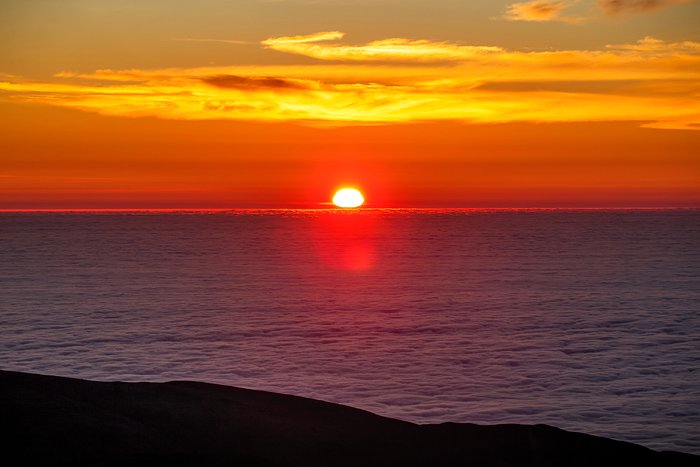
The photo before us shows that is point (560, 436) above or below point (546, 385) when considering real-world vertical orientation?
below

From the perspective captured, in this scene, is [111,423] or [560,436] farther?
[560,436]

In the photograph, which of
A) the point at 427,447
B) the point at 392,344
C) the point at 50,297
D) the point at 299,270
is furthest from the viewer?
the point at 299,270

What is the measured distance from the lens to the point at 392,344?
23.6m

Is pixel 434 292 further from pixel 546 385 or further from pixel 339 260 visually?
pixel 339 260

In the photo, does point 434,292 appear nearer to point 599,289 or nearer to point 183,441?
point 599,289

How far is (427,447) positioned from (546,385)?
874cm

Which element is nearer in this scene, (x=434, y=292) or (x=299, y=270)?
(x=434, y=292)

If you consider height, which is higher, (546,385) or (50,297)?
(50,297)

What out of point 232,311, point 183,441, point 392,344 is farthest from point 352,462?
point 232,311

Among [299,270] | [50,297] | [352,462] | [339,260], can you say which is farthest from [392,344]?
[339,260]

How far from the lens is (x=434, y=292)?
3944 centimetres

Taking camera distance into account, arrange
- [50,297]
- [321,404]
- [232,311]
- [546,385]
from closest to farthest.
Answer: [321,404] < [546,385] < [232,311] < [50,297]

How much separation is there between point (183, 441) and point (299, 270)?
4721 cm

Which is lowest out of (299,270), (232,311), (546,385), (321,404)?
(321,404)
